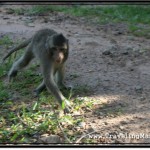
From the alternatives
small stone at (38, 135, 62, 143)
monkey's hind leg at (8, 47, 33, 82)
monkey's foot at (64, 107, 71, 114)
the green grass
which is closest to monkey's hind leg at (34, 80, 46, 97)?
monkey's hind leg at (8, 47, 33, 82)

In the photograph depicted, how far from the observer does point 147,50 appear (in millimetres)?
7801

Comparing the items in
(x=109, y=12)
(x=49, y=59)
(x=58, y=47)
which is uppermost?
(x=58, y=47)

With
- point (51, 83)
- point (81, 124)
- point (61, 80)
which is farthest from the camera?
point (61, 80)

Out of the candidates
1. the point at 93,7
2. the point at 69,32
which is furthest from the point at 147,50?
the point at 93,7

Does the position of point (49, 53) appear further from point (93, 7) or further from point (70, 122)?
point (93, 7)

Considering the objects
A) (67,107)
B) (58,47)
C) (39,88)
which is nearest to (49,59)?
(58,47)

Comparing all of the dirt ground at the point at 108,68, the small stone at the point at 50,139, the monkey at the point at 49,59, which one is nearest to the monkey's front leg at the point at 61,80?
the monkey at the point at 49,59

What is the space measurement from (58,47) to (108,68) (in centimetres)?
159

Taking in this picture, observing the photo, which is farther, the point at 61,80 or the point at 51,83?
the point at 61,80

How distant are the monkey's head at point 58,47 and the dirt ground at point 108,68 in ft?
2.41

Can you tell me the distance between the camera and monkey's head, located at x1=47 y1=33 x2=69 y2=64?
554cm

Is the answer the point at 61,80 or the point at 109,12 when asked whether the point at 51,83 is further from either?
the point at 109,12

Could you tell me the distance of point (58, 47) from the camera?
5.61m

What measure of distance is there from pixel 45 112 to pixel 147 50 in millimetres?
3193
